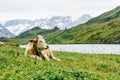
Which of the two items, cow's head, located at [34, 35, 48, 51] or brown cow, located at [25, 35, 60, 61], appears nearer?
brown cow, located at [25, 35, 60, 61]

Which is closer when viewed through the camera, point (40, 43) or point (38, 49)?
point (40, 43)

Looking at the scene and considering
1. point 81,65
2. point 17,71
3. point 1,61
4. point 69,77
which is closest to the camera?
point 69,77

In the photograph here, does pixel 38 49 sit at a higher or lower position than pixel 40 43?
lower

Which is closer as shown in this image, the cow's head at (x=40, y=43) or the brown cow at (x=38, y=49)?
the brown cow at (x=38, y=49)

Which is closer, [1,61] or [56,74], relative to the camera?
[56,74]

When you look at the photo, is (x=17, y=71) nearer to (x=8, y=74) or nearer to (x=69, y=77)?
(x=8, y=74)

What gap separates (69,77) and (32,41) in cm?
1663

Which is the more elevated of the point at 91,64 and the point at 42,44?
the point at 42,44

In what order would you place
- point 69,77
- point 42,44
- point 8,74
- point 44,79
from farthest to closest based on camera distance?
point 42,44
point 8,74
point 69,77
point 44,79

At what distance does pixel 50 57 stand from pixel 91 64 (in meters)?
4.83

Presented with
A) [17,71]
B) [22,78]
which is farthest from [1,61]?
[22,78]

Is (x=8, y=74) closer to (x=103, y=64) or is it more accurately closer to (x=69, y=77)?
(x=69, y=77)

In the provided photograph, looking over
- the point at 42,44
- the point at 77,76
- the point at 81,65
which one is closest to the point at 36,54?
the point at 42,44

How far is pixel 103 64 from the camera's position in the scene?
31344 mm
